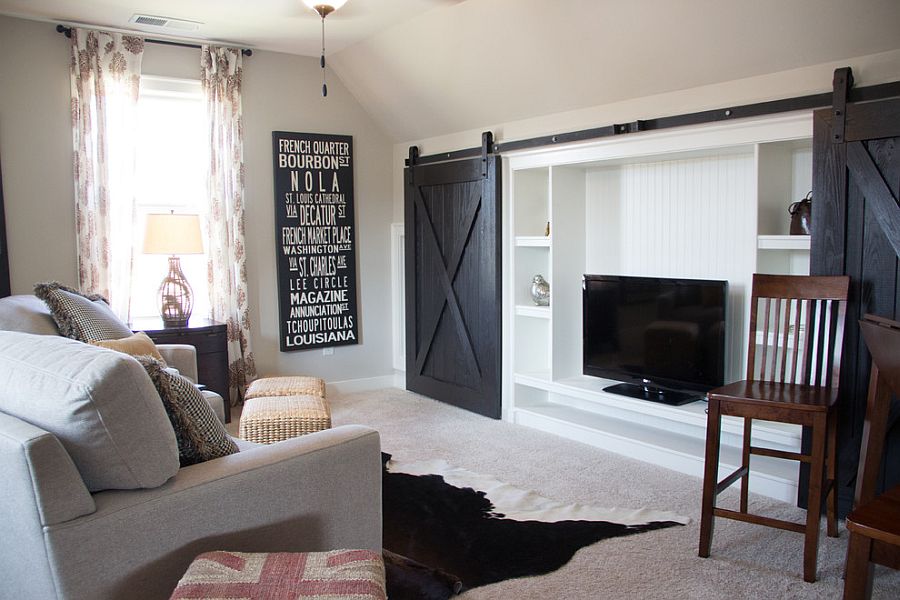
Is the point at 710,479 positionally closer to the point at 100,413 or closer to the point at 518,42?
the point at 100,413

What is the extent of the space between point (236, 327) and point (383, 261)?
4.41 feet

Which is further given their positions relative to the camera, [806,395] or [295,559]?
[806,395]

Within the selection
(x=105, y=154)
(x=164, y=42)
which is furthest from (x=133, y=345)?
(x=164, y=42)

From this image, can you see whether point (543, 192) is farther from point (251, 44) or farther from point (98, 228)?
point (98, 228)

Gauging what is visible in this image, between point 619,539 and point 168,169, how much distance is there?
4.03m

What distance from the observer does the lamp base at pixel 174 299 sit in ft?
15.8

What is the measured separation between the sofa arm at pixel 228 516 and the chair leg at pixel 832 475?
5.86 feet

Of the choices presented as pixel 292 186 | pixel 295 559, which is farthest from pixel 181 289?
pixel 295 559

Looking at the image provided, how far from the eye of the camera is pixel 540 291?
479 cm

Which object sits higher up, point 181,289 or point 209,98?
point 209,98

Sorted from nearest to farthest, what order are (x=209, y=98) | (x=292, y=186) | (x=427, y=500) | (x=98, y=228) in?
(x=427, y=500) < (x=98, y=228) < (x=209, y=98) < (x=292, y=186)

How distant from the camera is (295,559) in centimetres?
177

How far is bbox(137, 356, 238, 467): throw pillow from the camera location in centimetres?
197

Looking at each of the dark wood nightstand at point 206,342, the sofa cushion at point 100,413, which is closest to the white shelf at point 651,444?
the dark wood nightstand at point 206,342
